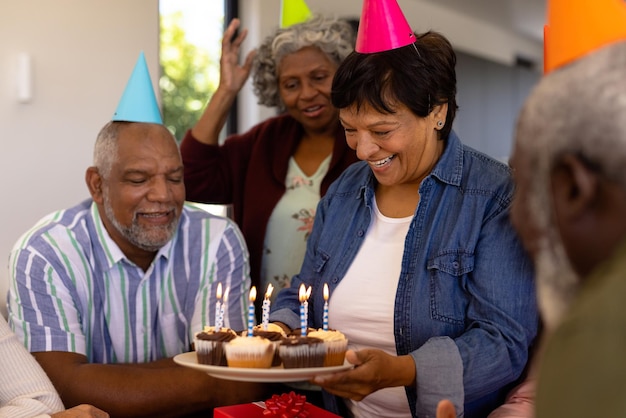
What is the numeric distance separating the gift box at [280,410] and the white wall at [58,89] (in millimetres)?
1398

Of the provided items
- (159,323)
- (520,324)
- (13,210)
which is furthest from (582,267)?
(13,210)

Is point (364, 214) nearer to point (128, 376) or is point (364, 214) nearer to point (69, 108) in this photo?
point (128, 376)

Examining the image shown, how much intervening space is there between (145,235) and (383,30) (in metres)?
0.92

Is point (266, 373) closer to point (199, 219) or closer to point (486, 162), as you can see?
point (486, 162)

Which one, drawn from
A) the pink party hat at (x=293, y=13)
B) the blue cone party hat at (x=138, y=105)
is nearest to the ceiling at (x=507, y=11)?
the pink party hat at (x=293, y=13)

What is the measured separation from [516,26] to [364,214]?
5972 mm

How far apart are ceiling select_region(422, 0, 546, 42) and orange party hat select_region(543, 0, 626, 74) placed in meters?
4.86

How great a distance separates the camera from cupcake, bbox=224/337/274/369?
156 centimetres

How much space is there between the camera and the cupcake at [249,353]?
1.56m

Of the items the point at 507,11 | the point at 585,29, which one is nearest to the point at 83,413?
the point at 585,29

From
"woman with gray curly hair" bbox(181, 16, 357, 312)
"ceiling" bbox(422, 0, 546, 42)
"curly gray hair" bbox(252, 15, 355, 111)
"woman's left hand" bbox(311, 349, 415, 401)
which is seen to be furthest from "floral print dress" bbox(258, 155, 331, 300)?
"ceiling" bbox(422, 0, 546, 42)

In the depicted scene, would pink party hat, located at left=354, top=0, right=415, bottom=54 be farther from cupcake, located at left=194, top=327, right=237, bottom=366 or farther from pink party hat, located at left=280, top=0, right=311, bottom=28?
pink party hat, located at left=280, top=0, right=311, bottom=28

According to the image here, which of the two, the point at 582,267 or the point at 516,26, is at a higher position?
the point at 516,26

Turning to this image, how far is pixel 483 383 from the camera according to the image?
5.20ft
